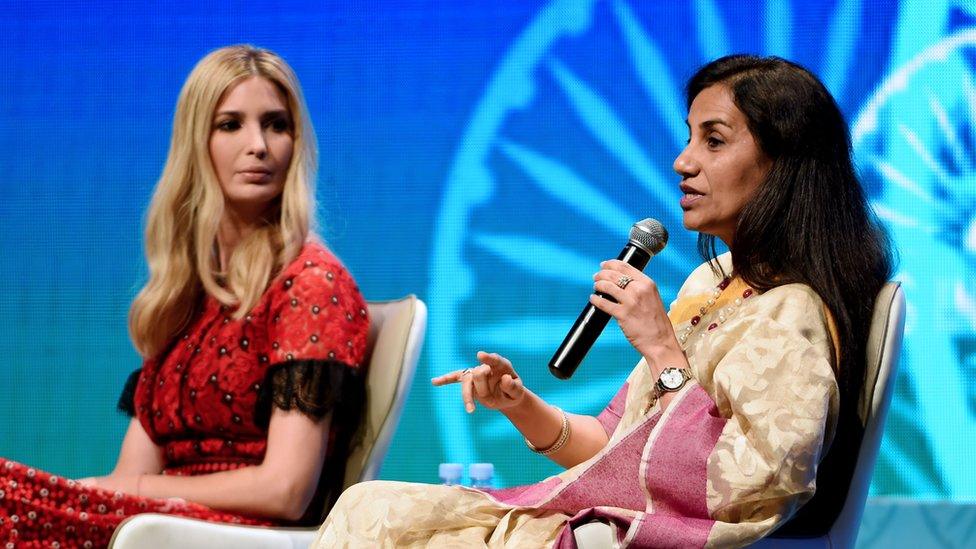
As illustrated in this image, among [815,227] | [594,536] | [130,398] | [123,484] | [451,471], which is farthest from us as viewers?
[451,471]

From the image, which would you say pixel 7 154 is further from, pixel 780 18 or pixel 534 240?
pixel 780 18

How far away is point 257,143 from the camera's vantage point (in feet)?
8.40

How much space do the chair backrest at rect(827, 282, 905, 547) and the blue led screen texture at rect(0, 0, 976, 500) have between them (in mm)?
1922

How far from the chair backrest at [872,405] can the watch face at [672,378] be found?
27 centimetres

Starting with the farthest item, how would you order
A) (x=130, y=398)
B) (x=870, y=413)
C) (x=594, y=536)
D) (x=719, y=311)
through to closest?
(x=130, y=398)
(x=719, y=311)
(x=870, y=413)
(x=594, y=536)

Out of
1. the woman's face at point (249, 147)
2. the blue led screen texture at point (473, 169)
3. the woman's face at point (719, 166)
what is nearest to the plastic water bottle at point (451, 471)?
the blue led screen texture at point (473, 169)

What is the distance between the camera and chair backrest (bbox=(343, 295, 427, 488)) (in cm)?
239

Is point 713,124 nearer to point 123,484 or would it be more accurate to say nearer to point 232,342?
point 232,342

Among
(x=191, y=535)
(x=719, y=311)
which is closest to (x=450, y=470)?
(x=191, y=535)

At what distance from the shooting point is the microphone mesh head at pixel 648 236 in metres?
1.96

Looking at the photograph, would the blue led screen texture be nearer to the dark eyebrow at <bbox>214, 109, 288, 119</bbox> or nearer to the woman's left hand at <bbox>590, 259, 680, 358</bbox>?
the dark eyebrow at <bbox>214, 109, 288, 119</bbox>

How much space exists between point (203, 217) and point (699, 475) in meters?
1.37

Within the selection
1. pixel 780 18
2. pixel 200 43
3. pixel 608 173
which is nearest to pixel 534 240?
pixel 608 173

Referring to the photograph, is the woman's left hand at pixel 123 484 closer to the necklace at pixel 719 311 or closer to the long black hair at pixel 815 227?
the necklace at pixel 719 311
